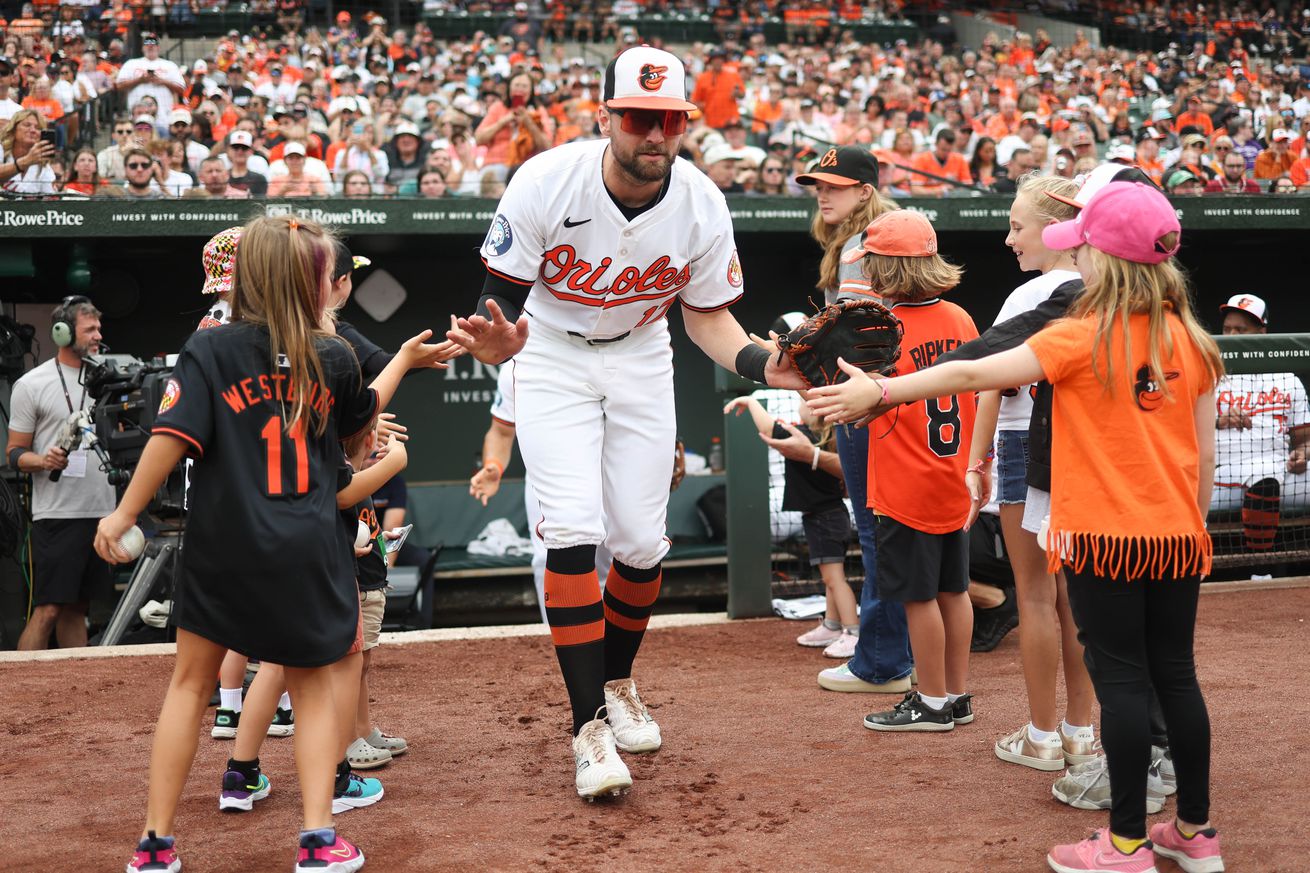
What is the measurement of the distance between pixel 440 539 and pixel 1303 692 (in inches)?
235

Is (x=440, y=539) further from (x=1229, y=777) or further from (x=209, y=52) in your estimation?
(x=209, y=52)

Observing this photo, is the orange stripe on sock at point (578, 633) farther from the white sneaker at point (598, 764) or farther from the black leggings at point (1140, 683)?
the black leggings at point (1140, 683)

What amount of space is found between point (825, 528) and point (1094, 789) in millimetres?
2530

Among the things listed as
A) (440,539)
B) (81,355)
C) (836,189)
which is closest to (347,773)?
(836,189)

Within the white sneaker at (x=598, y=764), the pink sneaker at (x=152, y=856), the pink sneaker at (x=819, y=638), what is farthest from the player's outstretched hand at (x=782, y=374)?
the pink sneaker at (x=819, y=638)

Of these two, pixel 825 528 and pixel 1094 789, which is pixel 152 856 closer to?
pixel 1094 789

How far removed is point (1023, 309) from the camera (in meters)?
3.55

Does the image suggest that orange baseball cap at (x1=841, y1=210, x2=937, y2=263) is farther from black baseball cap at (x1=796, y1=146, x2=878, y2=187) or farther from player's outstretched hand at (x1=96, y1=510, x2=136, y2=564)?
player's outstretched hand at (x1=96, y1=510, x2=136, y2=564)

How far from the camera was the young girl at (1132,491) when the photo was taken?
9.07ft

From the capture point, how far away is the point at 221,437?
9.27ft

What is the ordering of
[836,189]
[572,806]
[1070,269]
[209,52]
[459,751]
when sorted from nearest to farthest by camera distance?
1. [572,806]
2. [1070,269]
3. [459,751]
4. [836,189]
5. [209,52]

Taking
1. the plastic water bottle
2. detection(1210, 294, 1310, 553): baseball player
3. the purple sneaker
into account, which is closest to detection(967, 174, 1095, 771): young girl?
the purple sneaker

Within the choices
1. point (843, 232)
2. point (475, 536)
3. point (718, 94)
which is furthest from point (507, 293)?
point (718, 94)

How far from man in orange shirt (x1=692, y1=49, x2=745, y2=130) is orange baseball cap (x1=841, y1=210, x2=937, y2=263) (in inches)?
425
